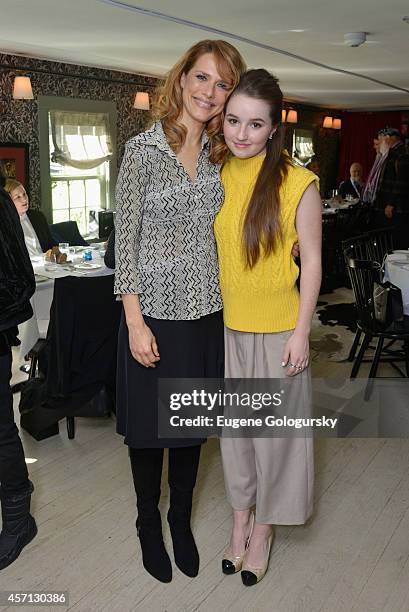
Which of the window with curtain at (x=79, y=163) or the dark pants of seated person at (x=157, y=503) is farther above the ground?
the window with curtain at (x=79, y=163)

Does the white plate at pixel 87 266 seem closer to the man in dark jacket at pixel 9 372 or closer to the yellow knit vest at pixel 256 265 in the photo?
the man in dark jacket at pixel 9 372

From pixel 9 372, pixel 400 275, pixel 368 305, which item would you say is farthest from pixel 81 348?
pixel 400 275

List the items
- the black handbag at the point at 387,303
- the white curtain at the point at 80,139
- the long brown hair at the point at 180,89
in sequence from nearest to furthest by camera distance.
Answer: the long brown hair at the point at 180,89
the black handbag at the point at 387,303
the white curtain at the point at 80,139

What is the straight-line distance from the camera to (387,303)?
12.8 feet

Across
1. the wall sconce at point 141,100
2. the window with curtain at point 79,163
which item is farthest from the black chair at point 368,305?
the wall sconce at point 141,100

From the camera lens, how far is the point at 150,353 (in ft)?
6.59

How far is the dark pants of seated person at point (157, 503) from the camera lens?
219cm

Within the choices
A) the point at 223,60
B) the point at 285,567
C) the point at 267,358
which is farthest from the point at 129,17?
the point at 285,567

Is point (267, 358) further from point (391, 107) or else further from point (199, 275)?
point (391, 107)

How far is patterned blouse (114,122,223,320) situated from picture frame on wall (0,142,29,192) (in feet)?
17.1

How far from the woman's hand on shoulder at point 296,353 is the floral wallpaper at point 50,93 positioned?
18.1 ft

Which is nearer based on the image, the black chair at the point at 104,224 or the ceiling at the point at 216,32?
the ceiling at the point at 216,32

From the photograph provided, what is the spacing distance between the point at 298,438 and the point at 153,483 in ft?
1.65

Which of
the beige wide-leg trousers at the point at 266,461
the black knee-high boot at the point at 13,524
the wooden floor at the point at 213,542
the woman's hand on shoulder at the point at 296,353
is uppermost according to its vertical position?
the woman's hand on shoulder at the point at 296,353
